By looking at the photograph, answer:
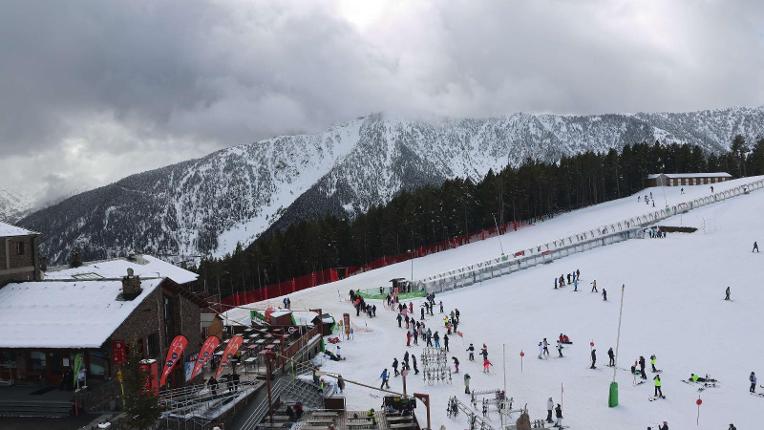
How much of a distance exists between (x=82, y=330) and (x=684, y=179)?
105m

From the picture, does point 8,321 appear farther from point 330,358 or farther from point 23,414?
point 330,358

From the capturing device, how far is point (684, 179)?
350 ft

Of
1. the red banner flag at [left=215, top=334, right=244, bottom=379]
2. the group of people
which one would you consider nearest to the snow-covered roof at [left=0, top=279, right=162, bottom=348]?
the red banner flag at [left=215, top=334, right=244, bottom=379]

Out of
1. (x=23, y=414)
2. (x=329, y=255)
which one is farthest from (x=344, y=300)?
(x=23, y=414)

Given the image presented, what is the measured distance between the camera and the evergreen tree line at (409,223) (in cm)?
9381

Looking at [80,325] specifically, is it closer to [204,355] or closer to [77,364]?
[77,364]

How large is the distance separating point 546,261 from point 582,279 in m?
9.41

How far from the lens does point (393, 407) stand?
28000 mm

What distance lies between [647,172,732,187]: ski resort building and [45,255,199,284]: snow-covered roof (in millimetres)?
89492

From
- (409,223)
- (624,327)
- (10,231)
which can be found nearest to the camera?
(10,231)

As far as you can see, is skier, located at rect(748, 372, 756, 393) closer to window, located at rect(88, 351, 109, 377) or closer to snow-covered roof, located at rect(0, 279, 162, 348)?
snow-covered roof, located at rect(0, 279, 162, 348)

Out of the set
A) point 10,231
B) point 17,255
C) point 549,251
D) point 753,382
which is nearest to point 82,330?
point 17,255

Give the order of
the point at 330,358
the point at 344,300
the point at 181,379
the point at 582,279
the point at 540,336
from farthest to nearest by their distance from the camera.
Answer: the point at 344,300
the point at 582,279
the point at 540,336
the point at 330,358
the point at 181,379

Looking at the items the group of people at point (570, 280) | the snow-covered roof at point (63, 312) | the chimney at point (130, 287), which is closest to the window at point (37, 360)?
the snow-covered roof at point (63, 312)
